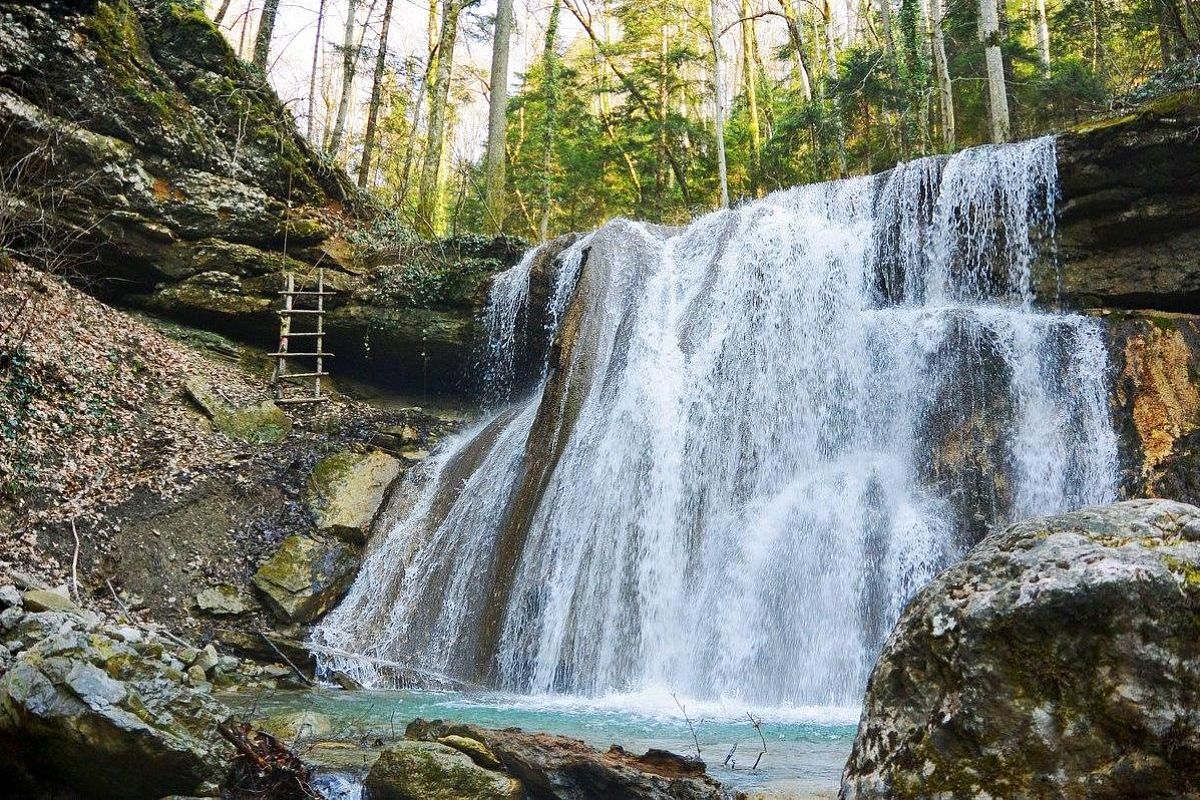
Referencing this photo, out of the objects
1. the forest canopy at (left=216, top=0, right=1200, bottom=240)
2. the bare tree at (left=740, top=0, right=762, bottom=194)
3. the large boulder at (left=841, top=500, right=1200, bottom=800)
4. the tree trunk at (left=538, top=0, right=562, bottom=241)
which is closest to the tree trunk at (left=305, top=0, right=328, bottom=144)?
the forest canopy at (left=216, top=0, right=1200, bottom=240)

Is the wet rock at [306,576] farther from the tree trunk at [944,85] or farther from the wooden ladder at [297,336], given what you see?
the tree trunk at [944,85]

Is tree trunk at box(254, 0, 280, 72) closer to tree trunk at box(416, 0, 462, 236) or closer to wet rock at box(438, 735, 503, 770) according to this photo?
tree trunk at box(416, 0, 462, 236)

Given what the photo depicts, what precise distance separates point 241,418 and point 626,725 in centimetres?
837

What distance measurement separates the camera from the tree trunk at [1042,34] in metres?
17.9

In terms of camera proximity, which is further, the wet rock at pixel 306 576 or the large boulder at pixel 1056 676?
the wet rock at pixel 306 576

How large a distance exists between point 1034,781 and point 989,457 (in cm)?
757

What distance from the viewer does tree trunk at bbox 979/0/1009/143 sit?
13.8 meters

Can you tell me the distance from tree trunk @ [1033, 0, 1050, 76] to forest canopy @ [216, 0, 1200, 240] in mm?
122

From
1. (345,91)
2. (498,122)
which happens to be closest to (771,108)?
(498,122)

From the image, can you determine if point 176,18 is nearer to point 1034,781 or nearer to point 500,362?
point 500,362

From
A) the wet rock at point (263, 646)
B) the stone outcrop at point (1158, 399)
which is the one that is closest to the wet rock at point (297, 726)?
the wet rock at point (263, 646)

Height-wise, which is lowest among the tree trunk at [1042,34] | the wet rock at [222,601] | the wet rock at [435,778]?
the wet rock at [435,778]

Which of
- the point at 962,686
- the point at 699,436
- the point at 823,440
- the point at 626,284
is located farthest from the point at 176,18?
the point at 962,686

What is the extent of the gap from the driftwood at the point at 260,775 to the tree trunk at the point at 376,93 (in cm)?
1602
